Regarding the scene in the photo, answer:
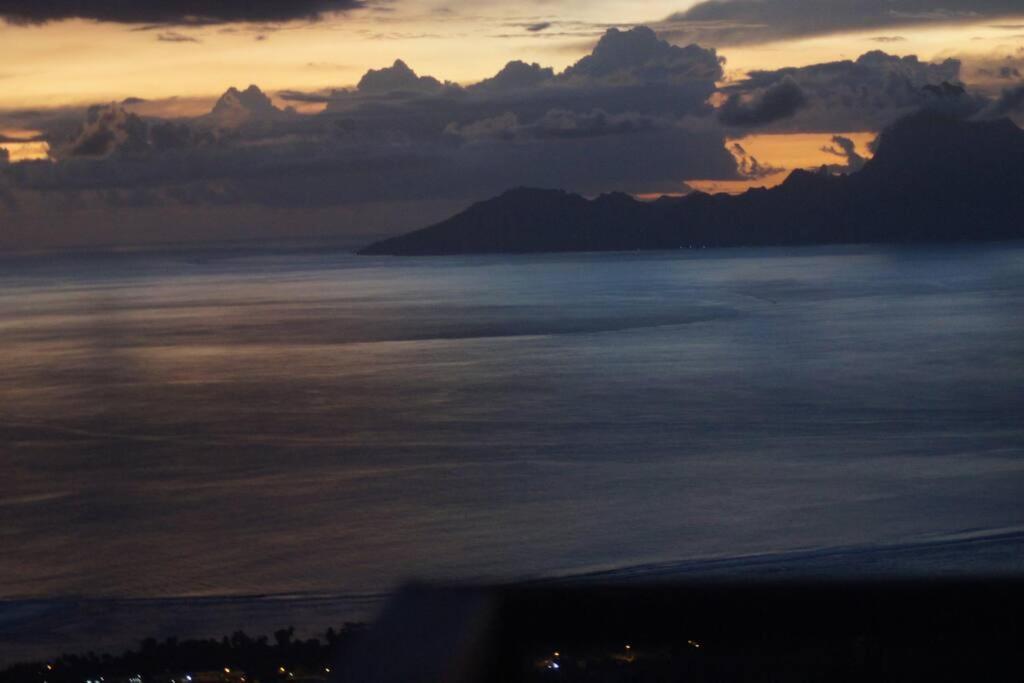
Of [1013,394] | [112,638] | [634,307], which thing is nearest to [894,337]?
[1013,394]

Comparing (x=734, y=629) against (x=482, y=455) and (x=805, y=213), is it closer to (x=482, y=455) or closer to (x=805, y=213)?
(x=482, y=455)

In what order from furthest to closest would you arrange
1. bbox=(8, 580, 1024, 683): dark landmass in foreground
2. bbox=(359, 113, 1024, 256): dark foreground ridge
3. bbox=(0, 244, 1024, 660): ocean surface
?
bbox=(359, 113, 1024, 256): dark foreground ridge < bbox=(0, 244, 1024, 660): ocean surface < bbox=(8, 580, 1024, 683): dark landmass in foreground

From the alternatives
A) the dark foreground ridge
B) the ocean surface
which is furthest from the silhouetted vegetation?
the dark foreground ridge

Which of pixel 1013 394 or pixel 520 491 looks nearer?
pixel 520 491

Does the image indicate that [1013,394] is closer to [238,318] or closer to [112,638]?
[112,638]

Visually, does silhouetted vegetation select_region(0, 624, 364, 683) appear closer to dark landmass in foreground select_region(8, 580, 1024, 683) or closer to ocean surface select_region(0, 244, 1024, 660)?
ocean surface select_region(0, 244, 1024, 660)
